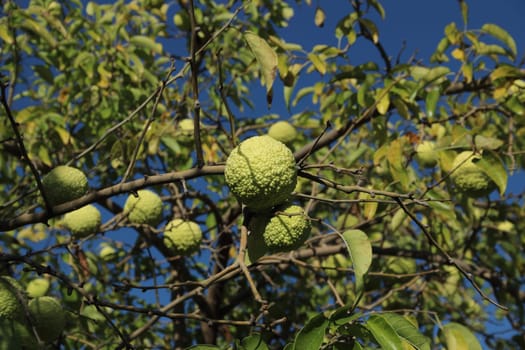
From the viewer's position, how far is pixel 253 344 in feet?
4.91

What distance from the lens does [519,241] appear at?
14.7 feet

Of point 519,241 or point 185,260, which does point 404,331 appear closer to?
point 185,260

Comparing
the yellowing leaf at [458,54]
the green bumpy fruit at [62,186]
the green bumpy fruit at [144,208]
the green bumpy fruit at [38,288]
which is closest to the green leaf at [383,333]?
the green bumpy fruit at [62,186]

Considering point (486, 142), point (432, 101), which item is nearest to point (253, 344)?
point (486, 142)

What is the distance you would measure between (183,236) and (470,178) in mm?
1641

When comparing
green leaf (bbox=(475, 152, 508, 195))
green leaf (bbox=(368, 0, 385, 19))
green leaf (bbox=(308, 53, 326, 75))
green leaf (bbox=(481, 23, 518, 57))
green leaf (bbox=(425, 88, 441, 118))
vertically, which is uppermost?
green leaf (bbox=(368, 0, 385, 19))

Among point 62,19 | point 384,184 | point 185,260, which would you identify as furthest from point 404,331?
point 62,19

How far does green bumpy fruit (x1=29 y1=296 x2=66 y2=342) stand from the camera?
6.57 feet

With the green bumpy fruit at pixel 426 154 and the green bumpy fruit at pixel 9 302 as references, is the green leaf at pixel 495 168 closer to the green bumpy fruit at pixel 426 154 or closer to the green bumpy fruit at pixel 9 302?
the green bumpy fruit at pixel 426 154

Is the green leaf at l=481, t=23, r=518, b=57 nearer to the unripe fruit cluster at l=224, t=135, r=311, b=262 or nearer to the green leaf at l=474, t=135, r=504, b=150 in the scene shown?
the green leaf at l=474, t=135, r=504, b=150

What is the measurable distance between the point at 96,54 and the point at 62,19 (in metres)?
1.20

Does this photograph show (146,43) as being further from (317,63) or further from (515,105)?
(515,105)

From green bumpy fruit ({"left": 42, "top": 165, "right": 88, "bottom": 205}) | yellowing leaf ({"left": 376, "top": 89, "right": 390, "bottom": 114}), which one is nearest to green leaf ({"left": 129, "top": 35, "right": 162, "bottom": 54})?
yellowing leaf ({"left": 376, "top": 89, "right": 390, "bottom": 114})

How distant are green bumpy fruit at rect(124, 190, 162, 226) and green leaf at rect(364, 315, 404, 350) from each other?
1.75m
